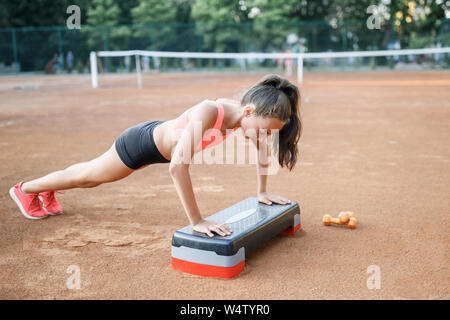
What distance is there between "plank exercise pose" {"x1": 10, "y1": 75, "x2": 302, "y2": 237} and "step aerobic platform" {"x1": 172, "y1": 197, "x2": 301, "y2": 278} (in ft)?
0.25

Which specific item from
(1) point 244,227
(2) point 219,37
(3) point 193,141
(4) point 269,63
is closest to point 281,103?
(3) point 193,141

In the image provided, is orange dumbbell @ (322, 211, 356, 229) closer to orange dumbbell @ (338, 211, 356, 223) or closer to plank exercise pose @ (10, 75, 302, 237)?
orange dumbbell @ (338, 211, 356, 223)

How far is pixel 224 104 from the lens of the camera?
315 cm

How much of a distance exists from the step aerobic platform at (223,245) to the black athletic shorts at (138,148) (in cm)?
67

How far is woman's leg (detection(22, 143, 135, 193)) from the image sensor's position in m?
3.57

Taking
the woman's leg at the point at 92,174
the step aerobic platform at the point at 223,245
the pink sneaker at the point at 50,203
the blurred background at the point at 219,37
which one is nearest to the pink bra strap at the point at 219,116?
the step aerobic platform at the point at 223,245

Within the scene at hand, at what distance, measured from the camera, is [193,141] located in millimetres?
2898

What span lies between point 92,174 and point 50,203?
2.67ft

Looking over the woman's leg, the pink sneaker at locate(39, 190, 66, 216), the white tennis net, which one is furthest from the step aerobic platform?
the white tennis net

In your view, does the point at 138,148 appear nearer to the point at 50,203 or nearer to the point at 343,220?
the point at 50,203

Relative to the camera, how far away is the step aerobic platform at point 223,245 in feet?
9.43

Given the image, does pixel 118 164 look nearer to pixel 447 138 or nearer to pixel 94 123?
pixel 447 138

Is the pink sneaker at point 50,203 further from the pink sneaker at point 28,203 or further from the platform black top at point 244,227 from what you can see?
the platform black top at point 244,227
